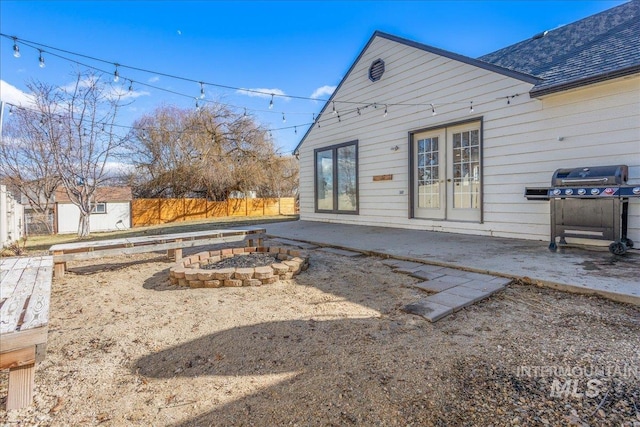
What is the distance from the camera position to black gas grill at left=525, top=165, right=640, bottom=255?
12.9 feet

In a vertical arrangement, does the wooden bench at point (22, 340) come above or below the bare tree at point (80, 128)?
below

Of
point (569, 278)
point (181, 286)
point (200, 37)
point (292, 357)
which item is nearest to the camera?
point (292, 357)

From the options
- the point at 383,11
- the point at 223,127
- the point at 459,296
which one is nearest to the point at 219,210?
the point at 223,127

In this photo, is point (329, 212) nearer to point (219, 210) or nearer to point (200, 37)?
point (200, 37)

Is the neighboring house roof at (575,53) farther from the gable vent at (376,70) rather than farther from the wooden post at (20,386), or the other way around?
the wooden post at (20,386)

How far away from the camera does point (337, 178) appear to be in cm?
915

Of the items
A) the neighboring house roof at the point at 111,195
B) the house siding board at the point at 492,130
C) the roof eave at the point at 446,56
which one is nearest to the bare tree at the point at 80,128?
the neighboring house roof at the point at 111,195

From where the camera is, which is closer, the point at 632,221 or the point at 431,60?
the point at 632,221

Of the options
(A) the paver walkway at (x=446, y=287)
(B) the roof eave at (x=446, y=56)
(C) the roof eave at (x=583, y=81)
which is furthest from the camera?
(B) the roof eave at (x=446, y=56)

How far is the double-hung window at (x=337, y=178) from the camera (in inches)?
340

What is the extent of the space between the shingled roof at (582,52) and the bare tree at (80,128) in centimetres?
1211

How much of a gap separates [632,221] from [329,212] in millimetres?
6436

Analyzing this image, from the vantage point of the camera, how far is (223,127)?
1828 centimetres

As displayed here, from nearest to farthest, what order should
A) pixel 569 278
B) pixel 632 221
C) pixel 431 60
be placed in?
pixel 569 278, pixel 632 221, pixel 431 60
